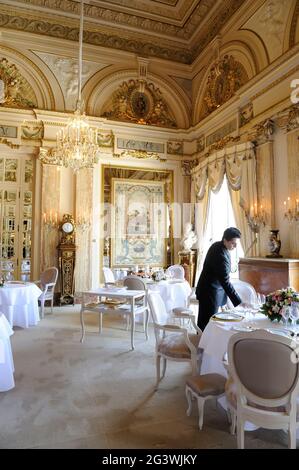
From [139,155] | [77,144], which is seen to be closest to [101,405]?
[77,144]

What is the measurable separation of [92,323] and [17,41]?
7191 millimetres

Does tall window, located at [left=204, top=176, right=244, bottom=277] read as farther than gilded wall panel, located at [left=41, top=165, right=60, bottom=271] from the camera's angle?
No

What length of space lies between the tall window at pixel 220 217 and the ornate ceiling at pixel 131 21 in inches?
163

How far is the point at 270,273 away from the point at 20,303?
4408 millimetres

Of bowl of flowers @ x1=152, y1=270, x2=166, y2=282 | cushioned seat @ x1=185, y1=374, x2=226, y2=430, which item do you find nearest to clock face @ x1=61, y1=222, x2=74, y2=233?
bowl of flowers @ x1=152, y1=270, x2=166, y2=282


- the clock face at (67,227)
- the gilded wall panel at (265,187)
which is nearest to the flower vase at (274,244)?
the gilded wall panel at (265,187)

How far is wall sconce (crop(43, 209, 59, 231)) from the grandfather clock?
19 centimetres

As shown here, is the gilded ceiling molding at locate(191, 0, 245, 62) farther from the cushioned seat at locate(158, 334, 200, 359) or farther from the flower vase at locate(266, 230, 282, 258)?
the cushioned seat at locate(158, 334, 200, 359)

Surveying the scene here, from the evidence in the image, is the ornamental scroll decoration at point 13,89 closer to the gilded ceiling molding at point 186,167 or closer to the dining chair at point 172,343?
the gilded ceiling molding at point 186,167

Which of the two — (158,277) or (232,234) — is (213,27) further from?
(232,234)

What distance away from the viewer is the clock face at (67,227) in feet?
25.8

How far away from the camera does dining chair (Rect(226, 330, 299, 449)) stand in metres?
1.92

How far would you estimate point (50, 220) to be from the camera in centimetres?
799
